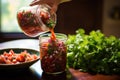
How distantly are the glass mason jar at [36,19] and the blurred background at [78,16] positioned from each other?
1.68 meters

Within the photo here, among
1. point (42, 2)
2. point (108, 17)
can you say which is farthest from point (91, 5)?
point (42, 2)

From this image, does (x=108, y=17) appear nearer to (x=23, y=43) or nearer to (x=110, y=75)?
(x=23, y=43)

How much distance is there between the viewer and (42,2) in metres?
1.15

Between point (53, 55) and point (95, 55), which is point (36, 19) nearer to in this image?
point (53, 55)

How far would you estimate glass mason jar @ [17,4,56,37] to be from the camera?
1.11 m

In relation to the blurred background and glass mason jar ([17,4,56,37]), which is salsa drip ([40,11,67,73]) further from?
the blurred background

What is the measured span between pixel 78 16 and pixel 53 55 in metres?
1.80

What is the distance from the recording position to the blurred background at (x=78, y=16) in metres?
2.84

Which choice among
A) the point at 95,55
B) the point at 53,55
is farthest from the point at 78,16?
the point at 53,55

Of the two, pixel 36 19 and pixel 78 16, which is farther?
pixel 78 16

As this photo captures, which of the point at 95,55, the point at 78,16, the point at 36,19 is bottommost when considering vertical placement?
the point at 95,55

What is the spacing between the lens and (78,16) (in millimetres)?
2861

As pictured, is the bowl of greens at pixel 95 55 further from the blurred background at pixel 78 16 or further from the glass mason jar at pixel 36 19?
the blurred background at pixel 78 16

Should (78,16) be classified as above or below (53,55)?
above
